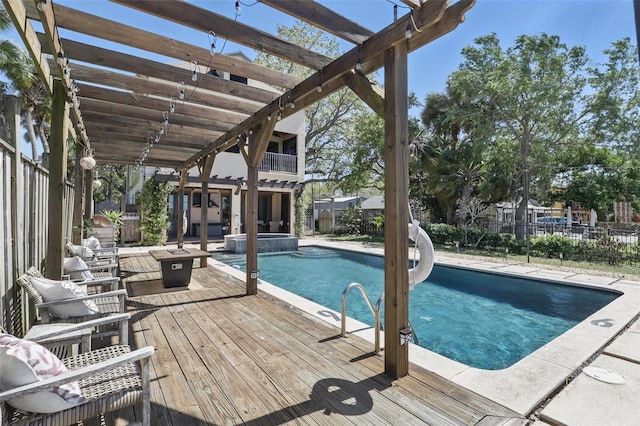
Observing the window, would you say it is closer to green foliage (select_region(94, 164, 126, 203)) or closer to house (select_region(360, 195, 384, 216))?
house (select_region(360, 195, 384, 216))

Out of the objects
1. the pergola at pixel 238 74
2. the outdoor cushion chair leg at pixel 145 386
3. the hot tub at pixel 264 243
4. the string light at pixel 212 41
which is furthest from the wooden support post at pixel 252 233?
the hot tub at pixel 264 243

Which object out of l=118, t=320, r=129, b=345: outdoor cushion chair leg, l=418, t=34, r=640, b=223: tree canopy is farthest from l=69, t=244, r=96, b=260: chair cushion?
l=418, t=34, r=640, b=223: tree canopy

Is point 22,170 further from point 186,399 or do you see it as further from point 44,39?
point 186,399

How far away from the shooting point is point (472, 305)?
21.5 ft

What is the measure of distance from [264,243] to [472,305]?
27.1 ft

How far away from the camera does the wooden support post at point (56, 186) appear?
11.9ft

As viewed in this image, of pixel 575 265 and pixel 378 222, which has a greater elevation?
pixel 378 222

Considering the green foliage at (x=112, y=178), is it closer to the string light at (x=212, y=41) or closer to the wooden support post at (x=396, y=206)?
the string light at (x=212, y=41)

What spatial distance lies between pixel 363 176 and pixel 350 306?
13.3 m

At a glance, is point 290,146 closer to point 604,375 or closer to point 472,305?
point 472,305

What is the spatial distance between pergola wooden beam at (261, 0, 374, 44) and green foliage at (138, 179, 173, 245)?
38.4 feet

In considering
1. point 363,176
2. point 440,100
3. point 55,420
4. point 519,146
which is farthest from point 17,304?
point 440,100

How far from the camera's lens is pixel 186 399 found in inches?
95.2

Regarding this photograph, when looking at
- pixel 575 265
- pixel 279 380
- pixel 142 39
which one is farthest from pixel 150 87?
pixel 575 265
